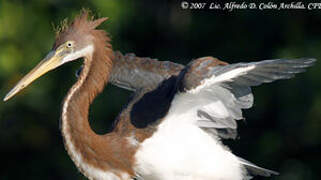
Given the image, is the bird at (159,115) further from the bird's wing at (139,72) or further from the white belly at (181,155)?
the bird's wing at (139,72)

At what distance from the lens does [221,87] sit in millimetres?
4477

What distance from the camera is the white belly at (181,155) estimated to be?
4637 mm

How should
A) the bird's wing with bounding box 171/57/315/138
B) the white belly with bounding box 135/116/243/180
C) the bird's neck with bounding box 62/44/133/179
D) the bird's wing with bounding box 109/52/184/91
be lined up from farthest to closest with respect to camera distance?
the bird's wing with bounding box 109/52/184/91
the white belly with bounding box 135/116/243/180
the bird's neck with bounding box 62/44/133/179
the bird's wing with bounding box 171/57/315/138

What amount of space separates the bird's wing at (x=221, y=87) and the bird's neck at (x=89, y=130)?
41cm

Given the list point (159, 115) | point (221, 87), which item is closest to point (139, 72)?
point (159, 115)

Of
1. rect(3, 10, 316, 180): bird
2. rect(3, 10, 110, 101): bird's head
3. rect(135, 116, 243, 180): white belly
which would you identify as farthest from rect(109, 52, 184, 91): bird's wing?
rect(3, 10, 110, 101): bird's head

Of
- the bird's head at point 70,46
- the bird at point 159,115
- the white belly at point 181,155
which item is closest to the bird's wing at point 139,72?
the bird at point 159,115

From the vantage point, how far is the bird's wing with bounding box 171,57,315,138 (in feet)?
14.0

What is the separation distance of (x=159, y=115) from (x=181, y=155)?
251 millimetres

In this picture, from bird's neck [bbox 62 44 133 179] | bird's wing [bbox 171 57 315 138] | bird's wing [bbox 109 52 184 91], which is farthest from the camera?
bird's wing [bbox 109 52 184 91]

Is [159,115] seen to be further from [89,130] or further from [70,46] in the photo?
[70,46]

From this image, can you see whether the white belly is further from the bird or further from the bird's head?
the bird's head

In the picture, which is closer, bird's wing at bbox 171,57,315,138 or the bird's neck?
bird's wing at bbox 171,57,315,138

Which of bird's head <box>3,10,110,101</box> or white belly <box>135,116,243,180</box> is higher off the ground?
bird's head <box>3,10,110,101</box>
